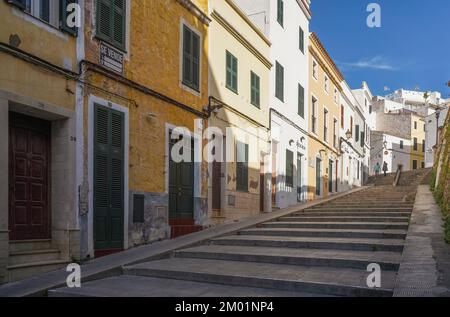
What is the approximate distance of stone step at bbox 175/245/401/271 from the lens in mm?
7367

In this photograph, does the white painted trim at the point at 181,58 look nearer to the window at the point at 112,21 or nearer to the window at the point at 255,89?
the window at the point at 112,21

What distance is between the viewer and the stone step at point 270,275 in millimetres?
6120

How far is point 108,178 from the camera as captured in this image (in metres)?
9.05

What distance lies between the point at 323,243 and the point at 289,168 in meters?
9.70

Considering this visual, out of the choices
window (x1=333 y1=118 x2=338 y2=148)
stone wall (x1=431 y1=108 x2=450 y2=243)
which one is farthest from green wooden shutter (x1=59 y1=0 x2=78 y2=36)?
window (x1=333 y1=118 x2=338 y2=148)

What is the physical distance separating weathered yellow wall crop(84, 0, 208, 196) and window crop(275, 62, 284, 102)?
255 inches

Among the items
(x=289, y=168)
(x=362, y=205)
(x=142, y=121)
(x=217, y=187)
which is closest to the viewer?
(x=142, y=121)

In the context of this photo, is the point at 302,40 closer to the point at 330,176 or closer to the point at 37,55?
the point at 330,176

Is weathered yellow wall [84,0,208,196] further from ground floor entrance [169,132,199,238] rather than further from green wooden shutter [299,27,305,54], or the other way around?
green wooden shutter [299,27,305,54]

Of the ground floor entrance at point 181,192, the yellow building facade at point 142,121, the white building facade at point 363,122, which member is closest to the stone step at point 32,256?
the yellow building facade at point 142,121

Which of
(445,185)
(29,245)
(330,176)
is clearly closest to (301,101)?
(330,176)

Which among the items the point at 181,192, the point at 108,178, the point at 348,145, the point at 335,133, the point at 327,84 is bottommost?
the point at 181,192

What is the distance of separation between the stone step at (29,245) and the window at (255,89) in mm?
9312
